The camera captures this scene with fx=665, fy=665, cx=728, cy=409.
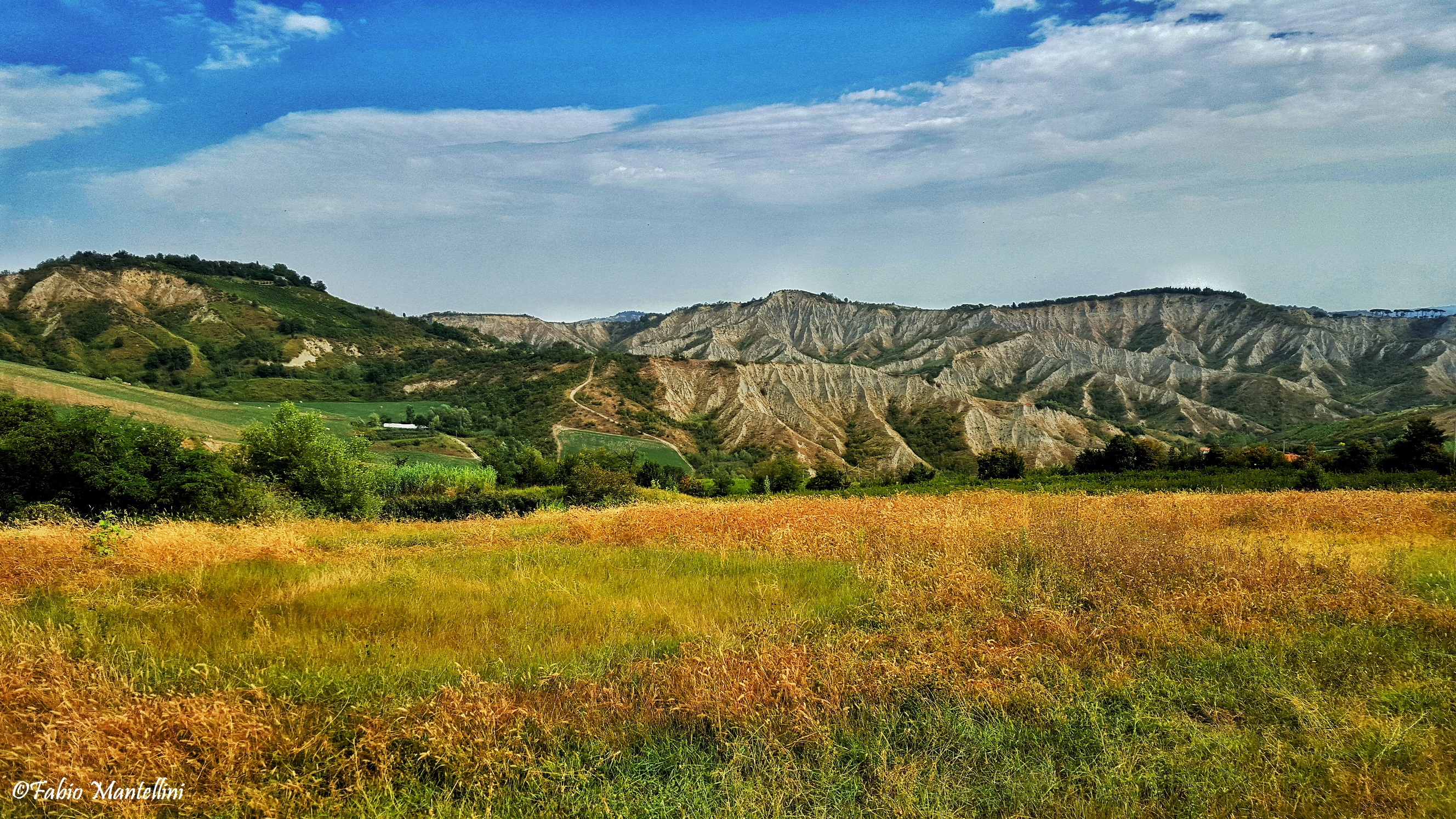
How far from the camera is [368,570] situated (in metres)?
8.52

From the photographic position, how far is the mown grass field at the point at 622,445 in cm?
7994

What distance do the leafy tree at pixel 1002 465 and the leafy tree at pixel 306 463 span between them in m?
42.0

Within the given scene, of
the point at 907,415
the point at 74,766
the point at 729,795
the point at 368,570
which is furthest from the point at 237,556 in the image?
the point at 907,415

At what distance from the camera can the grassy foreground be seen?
372 centimetres

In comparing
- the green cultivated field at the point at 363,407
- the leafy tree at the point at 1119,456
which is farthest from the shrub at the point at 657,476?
the green cultivated field at the point at 363,407

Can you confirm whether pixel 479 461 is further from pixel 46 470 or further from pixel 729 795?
pixel 729 795

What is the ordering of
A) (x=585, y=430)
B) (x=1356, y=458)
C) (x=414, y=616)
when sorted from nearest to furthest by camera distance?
1. (x=414, y=616)
2. (x=1356, y=458)
3. (x=585, y=430)

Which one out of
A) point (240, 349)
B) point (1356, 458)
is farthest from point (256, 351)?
point (1356, 458)

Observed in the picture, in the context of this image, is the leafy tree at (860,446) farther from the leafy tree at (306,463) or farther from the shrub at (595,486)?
the leafy tree at (306,463)

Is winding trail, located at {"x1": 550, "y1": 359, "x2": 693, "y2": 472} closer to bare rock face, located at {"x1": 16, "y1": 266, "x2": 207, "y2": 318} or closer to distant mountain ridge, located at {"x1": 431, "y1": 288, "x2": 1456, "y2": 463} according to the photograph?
distant mountain ridge, located at {"x1": 431, "y1": 288, "x2": 1456, "y2": 463}

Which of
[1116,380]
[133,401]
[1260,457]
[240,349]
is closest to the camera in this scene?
[1260,457]

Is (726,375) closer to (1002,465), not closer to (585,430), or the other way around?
(585,430)

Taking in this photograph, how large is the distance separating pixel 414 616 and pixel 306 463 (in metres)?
26.6

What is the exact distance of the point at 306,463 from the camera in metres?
28.4
